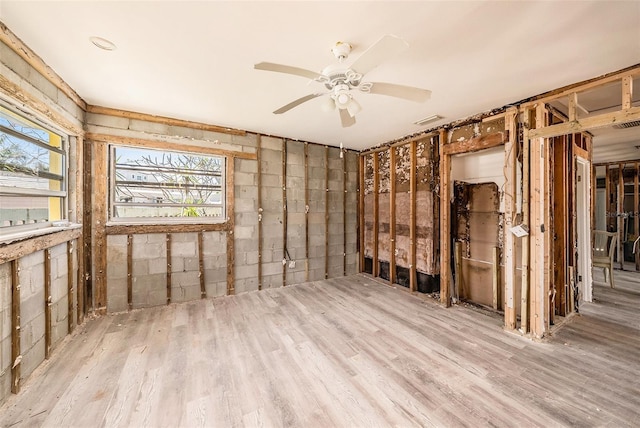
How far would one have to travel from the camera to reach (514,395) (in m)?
1.83

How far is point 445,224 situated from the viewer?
3521 mm

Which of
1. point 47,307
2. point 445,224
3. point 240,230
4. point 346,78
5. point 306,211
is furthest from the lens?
point 306,211

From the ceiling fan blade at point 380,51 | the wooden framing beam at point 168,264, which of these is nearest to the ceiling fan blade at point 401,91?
the ceiling fan blade at point 380,51

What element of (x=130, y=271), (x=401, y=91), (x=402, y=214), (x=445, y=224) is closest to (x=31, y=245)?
(x=130, y=271)

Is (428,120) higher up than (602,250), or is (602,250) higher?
(428,120)

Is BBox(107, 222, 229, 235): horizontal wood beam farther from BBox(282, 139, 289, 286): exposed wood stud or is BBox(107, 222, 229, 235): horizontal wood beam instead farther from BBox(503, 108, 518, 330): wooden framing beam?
BBox(503, 108, 518, 330): wooden framing beam

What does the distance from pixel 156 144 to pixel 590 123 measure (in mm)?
4863

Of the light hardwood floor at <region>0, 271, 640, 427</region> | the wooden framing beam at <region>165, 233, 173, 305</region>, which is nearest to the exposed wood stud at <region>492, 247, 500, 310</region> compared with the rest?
the light hardwood floor at <region>0, 271, 640, 427</region>

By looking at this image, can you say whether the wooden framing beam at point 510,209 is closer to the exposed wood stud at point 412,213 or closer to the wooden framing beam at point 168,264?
the exposed wood stud at point 412,213

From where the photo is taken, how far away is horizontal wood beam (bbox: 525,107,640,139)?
2036 mm

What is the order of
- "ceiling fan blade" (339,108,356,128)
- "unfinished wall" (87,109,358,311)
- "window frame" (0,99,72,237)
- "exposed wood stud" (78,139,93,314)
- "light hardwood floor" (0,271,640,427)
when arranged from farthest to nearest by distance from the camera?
1. "unfinished wall" (87,109,358,311)
2. "exposed wood stud" (78,139,93,314)
3. "ceiling fan blade" (339,108,356,128)
4. "window frame" (0,99,72,237)
5. "light hardwood floor" (0,271,640,427)

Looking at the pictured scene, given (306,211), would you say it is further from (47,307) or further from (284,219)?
(47,307)

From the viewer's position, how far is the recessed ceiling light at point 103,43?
1819 mm

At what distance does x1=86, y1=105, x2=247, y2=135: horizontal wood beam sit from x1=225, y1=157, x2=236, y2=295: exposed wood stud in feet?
1.49
